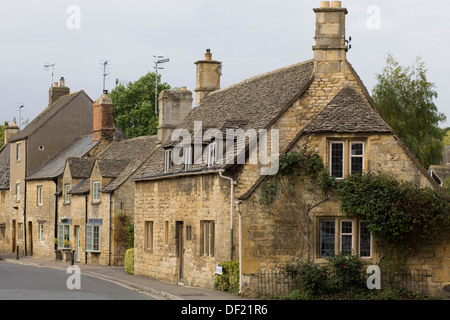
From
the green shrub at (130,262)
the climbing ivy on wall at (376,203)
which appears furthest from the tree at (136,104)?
the climbing ivy on wall at (376,203)

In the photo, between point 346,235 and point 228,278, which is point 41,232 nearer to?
point 228,278

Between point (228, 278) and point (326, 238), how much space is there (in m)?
3.59

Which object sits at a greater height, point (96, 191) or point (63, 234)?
point (96, 191)

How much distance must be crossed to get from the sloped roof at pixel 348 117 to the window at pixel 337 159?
56 centimetres

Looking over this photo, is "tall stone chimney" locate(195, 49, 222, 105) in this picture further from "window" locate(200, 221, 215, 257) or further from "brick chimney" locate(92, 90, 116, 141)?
"brick chimney" locate(92, 90, 116, 141)

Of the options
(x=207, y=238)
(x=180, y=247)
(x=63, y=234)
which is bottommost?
(x=63, y=234)

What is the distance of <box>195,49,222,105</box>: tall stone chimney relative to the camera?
39.2 metres

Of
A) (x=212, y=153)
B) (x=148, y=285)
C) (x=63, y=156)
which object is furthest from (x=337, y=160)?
(x=63, y=156)

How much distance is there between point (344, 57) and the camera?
2750 cm

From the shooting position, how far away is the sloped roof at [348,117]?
2595cm

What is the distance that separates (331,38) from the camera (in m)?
27.5

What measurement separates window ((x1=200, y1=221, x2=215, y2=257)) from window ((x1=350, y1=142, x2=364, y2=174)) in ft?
18.9

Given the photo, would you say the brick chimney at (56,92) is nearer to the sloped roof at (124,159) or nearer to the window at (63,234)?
the sloped roof at (124,159)

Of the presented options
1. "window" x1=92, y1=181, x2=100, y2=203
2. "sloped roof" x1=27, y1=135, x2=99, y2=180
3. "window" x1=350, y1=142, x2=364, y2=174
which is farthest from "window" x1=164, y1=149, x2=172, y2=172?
"sloped roof" x1=27, y1=135, x2=99, y2=180
